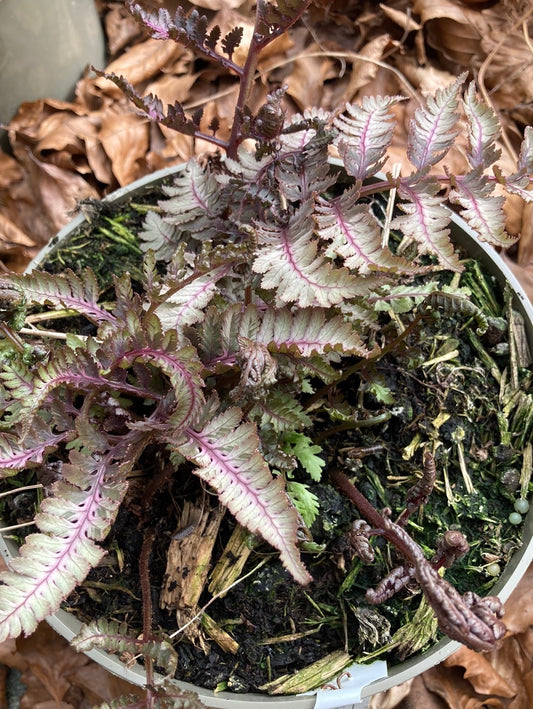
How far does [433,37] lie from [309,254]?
1288mm

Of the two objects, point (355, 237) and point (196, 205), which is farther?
point (196, 205)

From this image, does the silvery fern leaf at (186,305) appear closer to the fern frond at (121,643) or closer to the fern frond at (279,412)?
the fern frond at (279,412)

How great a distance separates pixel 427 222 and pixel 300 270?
0.64 ft

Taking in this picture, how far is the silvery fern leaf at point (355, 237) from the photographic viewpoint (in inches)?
35.1

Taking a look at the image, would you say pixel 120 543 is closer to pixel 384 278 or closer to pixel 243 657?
pixel 243 657

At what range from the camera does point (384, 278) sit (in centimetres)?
96

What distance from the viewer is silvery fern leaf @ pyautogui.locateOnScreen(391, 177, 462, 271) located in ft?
2.99

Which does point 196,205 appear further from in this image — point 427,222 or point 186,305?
point 427,222

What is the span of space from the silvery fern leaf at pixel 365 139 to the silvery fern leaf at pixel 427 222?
0.24ft

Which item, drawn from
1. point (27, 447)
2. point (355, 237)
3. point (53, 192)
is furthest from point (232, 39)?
point (53, 192)

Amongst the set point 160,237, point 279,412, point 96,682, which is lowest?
point 96,682

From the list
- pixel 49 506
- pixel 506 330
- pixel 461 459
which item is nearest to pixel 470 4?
pixel 506 330

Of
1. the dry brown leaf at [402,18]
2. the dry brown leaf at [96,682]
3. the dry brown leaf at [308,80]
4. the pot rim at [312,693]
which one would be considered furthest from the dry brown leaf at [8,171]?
the dry brown leaf at [96,682]

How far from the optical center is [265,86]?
6.05 ft
